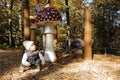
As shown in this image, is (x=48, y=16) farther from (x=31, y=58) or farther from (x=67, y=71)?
(x=67, y=71)

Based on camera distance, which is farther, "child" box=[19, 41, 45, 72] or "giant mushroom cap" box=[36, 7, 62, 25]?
"giant mushroom cap" box=[36, 7, 62, 25]

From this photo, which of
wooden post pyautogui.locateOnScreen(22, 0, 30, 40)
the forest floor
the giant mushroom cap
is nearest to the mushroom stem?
the giant mushroom cap

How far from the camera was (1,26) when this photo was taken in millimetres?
23562

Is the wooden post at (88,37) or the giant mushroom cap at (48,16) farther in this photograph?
the wooden post at (88,37)

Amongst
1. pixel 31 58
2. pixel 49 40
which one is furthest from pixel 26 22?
pixel 31 58

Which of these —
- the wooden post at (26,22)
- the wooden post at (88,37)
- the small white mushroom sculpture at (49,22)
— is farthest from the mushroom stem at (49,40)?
the wooden post at (88,37)

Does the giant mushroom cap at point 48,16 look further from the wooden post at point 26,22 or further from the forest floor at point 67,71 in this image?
the forest floor at point 67,71

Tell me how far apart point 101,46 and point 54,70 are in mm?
11906

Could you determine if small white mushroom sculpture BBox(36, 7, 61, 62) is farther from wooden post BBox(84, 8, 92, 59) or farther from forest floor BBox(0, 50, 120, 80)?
wooden post BBox(84, 8, 92, 59)

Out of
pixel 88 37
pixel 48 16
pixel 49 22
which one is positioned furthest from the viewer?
pixel 88 37

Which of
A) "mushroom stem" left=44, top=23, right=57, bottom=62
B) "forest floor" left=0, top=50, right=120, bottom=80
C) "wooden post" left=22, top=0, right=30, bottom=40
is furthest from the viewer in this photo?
"wooden post" left=22, top=0, right=30, bottom=40

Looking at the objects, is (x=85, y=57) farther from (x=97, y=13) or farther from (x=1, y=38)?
(x=1, y=38)

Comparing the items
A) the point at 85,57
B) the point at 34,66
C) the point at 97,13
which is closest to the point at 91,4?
the point at 97,13

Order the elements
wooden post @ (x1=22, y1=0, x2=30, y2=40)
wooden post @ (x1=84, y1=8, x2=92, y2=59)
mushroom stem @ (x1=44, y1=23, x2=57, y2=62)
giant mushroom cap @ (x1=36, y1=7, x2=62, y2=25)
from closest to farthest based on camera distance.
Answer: giant mushroom cap @ (x1=36, y1=7, x2=62, y2=25) → mushroom stem @ (x1=44, y1=23, x2=57, y2=62) → wooden post @ (x1=22, y1=0, x2=30, y2=40) → wooden post @ (x1=84, y1=8, x2=92, y2=59)
